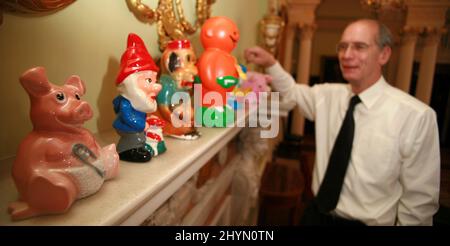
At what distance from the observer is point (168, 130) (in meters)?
0.79

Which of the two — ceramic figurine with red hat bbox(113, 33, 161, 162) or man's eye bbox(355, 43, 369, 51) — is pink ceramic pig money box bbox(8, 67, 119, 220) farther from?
man's eye bbox(355, 43, 369, 51)

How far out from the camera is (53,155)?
0.39 m

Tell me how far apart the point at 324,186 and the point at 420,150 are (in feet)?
1.46

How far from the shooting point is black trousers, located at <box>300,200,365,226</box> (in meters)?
1.27

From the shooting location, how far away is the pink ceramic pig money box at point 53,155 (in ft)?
1.23

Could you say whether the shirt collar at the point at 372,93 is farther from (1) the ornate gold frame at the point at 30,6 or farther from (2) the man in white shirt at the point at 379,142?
(1) the ornate gold frame at the point at 30,6

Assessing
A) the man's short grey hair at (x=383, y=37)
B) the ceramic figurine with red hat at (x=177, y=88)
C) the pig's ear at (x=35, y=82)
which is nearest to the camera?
the pig's ear at (x=35, y=82)

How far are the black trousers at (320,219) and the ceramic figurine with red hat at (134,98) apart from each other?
3.50 feet

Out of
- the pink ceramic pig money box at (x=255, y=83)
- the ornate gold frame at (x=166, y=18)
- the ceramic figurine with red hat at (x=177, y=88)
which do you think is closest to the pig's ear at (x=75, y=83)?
the ceramic figurine with red hat at (x=177, y=88)

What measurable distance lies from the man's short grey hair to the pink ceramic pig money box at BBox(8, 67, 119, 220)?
127 centimetres

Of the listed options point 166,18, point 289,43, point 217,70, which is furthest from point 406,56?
point 289,43

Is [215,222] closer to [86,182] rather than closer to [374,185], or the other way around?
[374,185]

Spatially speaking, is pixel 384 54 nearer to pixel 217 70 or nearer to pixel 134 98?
pixel 217 70

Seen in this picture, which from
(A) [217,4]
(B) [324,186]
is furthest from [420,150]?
(A) [217,4]
